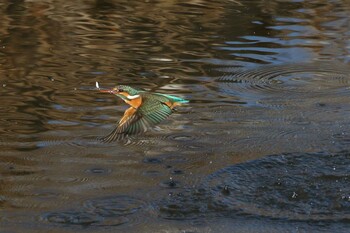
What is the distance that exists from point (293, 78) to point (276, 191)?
7.67ft

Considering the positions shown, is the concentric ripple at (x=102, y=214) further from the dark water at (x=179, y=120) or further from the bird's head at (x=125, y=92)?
the bird's head at (x=125, y=92)

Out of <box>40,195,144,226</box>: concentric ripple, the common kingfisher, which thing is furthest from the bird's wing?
<box>40,195,144,226</box>: concentric ripple

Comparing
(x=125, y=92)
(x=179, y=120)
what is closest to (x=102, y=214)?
(x=125, y=92)

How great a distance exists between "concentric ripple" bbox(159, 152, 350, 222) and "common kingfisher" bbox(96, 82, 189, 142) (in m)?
0.49

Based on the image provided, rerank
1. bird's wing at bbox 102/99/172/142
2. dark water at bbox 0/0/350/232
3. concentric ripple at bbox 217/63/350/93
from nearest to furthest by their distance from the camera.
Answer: bird's wing at bbox 102/99/172/142
dark water at bbox 0/0/350/232
concentric ripple at bbox 217/63/350/93

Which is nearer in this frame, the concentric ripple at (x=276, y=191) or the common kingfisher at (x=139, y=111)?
the common kingfisher at (x=139, y=111)

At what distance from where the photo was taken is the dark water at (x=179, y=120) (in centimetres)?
457

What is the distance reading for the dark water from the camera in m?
4.57

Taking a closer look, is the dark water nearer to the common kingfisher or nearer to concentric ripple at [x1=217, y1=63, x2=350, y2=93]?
concentric ripple at [x1=217, y1=63, x2=350, y2=93]

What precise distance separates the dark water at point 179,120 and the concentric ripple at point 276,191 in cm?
1

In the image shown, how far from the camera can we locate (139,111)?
14.5 feet

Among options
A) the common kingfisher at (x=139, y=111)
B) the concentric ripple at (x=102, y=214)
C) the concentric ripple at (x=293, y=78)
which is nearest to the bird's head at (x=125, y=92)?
the common kingfisher at (x=139, y=111)

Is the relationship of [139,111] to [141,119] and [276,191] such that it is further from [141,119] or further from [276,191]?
[276,191]

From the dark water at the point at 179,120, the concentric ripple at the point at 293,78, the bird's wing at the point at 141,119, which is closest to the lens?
the bird's wing at the point at 141,119
